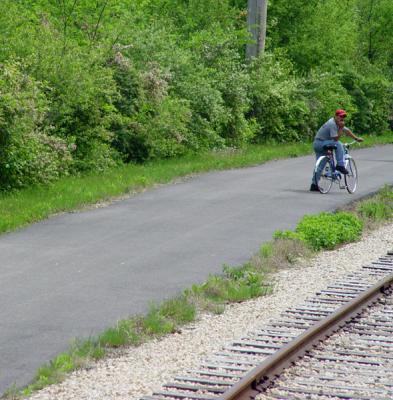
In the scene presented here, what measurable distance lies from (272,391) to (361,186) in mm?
16219

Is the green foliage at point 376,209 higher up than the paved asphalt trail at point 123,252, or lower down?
lower down

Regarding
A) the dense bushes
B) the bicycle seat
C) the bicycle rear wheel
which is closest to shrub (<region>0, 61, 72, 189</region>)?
the dense bushes

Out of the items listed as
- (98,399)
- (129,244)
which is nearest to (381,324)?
(98,399)

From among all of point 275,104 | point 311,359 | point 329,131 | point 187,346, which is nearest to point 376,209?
point 329,131

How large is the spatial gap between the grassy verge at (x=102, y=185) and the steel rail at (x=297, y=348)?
6455 millimetres

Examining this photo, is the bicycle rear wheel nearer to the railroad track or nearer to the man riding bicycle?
the man riding bicycle

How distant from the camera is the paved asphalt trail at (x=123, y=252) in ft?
33.4

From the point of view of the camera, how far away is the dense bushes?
2011 cm

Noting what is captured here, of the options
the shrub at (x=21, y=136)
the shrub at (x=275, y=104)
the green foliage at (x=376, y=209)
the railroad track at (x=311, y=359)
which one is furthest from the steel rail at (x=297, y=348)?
the shrub at (x=275, y=104)

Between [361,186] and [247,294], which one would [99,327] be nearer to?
[247,294]

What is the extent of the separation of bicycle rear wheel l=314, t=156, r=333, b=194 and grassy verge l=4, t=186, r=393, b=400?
221 cm

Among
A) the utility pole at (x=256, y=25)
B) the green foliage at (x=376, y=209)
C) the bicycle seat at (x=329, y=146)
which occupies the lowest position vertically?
the green foliage at (x=376, y=209)

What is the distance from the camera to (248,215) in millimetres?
18344

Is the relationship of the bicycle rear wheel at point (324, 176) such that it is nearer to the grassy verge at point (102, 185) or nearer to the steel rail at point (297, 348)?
the grassy verge at point (102, 185)
